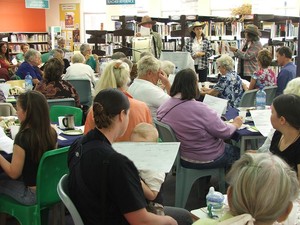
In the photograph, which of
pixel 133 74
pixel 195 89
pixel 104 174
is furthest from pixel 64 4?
pixel 104 174

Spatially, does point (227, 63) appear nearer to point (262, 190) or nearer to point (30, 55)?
point (30, 55)

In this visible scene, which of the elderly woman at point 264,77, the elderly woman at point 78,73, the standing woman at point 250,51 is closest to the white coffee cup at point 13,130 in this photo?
the elderly woman at point 78,73

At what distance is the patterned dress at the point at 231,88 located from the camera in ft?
17.2

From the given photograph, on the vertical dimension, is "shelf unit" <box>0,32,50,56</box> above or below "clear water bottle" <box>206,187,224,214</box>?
above

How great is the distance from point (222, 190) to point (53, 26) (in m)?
12.1

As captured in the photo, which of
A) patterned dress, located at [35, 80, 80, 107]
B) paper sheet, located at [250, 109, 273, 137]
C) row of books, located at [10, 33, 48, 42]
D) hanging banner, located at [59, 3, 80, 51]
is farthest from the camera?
hanging banner, located at [59, 3, 80, 51]

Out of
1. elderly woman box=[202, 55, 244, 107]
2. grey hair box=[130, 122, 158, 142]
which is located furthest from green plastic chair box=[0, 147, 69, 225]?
elderly woman box=[202, 55, 244, 107]

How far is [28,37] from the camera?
13969mm

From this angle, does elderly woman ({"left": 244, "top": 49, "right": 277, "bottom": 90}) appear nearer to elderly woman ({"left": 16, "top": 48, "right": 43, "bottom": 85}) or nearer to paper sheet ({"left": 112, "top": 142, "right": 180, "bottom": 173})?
elderly woman ({"left": 16, "top": 48, "right": 43, "bottom": 85})

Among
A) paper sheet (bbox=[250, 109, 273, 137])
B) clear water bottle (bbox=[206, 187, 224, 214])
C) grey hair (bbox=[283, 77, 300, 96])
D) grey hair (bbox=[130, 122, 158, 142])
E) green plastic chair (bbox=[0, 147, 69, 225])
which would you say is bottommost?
green plastic chair (bbox=[0, 147, 69, 225])

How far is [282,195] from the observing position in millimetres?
1369

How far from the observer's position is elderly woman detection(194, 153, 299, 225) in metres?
1.36

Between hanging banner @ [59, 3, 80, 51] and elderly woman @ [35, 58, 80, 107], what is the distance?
31.5 ft

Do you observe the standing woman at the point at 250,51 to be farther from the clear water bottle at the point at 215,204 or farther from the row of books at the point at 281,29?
the clear water bottle at the point at 215,204
